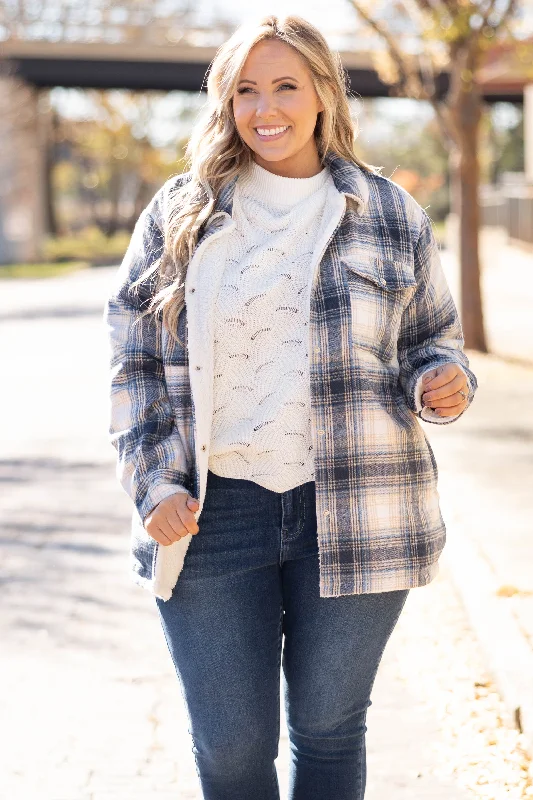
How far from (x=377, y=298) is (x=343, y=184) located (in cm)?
26

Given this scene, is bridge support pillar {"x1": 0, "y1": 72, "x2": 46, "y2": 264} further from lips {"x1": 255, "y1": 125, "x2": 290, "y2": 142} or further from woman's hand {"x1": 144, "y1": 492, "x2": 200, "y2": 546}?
woman's hand {"x1": 144, "y1": 492, "x2": 200, "y2": 546}

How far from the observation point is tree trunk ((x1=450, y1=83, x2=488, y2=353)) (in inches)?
510

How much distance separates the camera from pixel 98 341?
16469mm

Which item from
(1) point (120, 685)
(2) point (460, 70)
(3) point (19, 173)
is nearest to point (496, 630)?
(1) point (120, 685)

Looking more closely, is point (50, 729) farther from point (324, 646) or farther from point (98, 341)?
point (98, 341)

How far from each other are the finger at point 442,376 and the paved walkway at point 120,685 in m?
1.58

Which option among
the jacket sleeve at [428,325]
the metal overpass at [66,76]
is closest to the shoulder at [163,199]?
the jacket sleeve at [428,325]

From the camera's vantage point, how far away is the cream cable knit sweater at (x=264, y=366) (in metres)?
2.56

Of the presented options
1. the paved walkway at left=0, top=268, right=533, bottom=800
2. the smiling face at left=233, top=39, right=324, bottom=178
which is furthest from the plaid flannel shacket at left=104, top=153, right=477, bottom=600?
the paved walkway at left=0, top=268, right=533, bottom=800

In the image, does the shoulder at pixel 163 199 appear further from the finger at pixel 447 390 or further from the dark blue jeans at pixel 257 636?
the finger at pixel 447 390

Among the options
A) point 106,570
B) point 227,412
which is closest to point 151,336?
point 227,412

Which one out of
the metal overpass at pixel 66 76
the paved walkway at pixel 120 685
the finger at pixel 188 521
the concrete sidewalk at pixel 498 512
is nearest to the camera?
the finger at pixel 188 521

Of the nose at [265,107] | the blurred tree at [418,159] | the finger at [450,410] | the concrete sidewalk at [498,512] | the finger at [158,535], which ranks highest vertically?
the nose at [265,107]

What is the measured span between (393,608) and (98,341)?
46.2 ft
